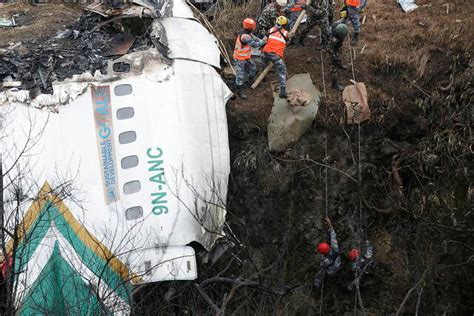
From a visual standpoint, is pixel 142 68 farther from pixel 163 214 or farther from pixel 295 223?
pixel 295 223

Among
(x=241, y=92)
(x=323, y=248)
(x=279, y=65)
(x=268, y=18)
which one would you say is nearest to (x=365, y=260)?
(x=323, y=248)

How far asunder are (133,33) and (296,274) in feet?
17.7

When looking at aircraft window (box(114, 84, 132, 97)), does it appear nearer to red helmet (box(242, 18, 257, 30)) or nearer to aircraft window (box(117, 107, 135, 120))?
aircraft window (box(117, 107, 135, 120))

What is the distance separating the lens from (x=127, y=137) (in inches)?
351

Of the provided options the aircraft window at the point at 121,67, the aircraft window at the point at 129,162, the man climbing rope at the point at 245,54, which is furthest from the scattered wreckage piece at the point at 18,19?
the aircraft window at the point at 129,162

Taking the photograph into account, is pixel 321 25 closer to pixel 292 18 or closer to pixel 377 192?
pixel 292 18

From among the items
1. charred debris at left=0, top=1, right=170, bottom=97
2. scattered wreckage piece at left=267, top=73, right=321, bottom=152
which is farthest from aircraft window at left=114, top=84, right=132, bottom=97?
scattered wreckage piece at left=267, top=73, right=321, bottom=152

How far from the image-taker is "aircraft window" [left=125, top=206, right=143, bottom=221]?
8695 millimetres

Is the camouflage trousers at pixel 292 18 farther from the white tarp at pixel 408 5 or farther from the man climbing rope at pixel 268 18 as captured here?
the white tarp at pixel 408 5

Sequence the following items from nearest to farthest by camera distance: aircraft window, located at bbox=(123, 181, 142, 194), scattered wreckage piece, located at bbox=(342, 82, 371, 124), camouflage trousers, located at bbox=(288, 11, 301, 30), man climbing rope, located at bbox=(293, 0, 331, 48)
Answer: aircraft window, located at bbox=(123, 181, 142, 194), scattered wreckage piece, located at bbox=(342, 82, 371, 124), man climbing rope, located at bbox=(293, 0, 331, 48), camouflage trousers, located at bbox=(288, 11, 301, 30)

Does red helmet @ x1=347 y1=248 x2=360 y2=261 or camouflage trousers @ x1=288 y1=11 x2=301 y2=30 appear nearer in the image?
red helmet @ x1=347 y1=248 x2=360 y2=261

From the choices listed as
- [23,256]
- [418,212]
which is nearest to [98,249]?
[23,256]

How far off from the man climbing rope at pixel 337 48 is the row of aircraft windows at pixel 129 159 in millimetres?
3690

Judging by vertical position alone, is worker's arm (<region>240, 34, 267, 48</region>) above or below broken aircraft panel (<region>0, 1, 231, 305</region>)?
above
